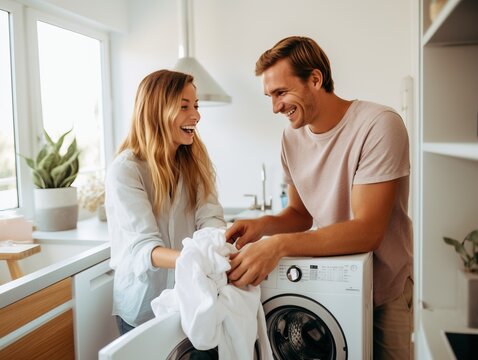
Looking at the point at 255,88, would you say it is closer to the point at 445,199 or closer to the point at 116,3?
the point at 116,3

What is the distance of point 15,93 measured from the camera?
8.77ft

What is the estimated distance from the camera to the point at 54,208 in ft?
8.32

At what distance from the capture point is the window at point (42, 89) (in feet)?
8.64

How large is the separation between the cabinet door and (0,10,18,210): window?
85 centimetres

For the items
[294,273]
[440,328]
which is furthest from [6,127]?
[440,328]

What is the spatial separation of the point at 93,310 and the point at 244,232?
899 millimetres

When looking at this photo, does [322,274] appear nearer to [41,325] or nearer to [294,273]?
[294,273]

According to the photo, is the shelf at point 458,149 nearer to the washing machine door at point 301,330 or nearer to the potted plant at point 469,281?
the potted plant at point 469,281

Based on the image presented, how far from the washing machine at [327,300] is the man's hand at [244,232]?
21 cm

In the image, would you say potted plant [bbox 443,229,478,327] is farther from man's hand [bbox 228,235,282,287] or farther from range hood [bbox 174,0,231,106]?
range hood [bbox 174,0,231,106]

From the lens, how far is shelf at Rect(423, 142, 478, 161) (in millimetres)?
859

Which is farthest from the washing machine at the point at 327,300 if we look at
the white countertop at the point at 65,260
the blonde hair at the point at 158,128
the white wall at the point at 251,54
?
the white wall at the point at 251,54

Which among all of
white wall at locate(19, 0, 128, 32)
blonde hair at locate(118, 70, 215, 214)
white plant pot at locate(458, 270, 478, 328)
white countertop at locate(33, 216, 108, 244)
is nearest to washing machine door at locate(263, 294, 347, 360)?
white plant pot at locate(458, 270, 478, 328)

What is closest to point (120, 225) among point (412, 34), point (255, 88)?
point (255, 88)
